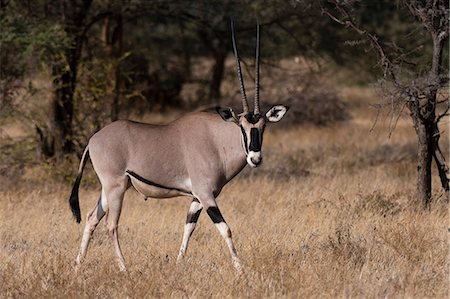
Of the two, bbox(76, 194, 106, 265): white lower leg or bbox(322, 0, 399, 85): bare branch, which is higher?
bbox(322, 0, 399, 85): bare branch

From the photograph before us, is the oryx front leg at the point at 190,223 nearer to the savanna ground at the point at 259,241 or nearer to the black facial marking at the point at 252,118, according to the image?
the savanna ground at the point at 259,241

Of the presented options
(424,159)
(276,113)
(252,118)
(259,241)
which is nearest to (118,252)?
(259,241)

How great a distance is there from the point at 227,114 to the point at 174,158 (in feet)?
1.98

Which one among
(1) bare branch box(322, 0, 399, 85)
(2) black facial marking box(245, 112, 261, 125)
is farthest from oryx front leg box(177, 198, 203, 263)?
(1) bare branch box(322, 0, 399, 85)

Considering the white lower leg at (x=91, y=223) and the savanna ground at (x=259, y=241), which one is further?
the white lower leg at (x=91, y=223)

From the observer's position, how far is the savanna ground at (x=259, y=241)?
641 centimetres

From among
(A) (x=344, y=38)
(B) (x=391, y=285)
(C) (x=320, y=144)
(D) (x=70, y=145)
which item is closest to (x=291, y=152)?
(C) (x=320, y=144)

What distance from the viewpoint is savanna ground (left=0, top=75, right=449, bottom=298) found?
6.41 meters

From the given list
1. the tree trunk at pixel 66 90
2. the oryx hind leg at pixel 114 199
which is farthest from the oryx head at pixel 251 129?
the tree trunk at pixel 66 90

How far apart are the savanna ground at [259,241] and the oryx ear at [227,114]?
1.10 m

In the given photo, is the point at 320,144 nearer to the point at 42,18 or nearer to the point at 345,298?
the point at 42,18

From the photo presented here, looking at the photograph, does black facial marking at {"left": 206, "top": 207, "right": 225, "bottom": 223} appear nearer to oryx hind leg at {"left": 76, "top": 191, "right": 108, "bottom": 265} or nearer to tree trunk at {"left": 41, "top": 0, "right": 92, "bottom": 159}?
oryx hind leg at {"left": 76, "top": 191, "right": 108, "bottom": 265}

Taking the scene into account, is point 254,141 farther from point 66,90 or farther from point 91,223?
point 66,90

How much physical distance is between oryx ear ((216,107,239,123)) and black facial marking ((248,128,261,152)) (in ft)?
0.93
